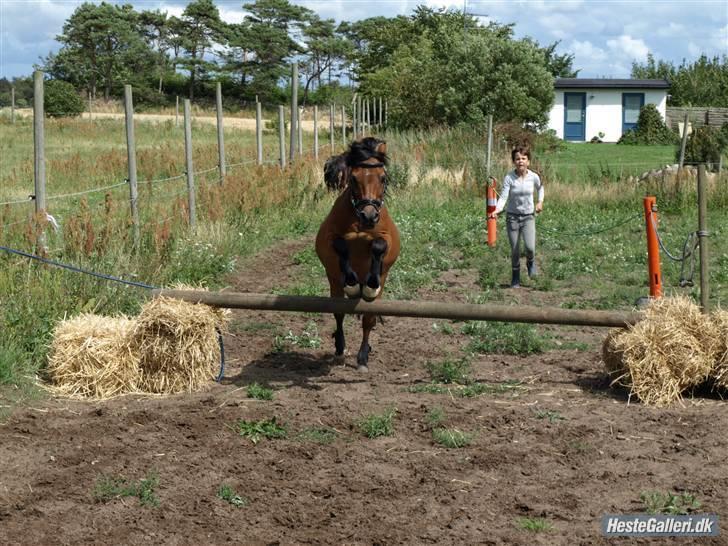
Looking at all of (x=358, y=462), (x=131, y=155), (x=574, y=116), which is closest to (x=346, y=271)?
(x=358, y=462)

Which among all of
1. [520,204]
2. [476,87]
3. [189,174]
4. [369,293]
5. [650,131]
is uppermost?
[476,87]

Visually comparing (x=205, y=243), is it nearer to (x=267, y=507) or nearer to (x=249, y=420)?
(x=249, y=420)

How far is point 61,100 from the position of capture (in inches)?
1848

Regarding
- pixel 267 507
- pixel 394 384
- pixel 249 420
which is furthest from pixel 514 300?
pixel 267 507

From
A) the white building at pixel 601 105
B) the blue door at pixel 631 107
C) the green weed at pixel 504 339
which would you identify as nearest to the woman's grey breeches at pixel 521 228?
the green weed at pixel 504 339

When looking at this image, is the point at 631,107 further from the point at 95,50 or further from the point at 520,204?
the point at 520,204

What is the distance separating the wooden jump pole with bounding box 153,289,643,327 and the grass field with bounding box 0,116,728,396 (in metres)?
1.35

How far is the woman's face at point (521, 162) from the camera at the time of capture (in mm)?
11984

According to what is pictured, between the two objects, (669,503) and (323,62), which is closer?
(669,503)

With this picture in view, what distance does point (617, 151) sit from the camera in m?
45.1

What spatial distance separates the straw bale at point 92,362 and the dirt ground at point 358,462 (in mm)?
208

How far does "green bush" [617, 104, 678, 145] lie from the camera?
52.5m

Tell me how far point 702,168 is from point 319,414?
372 centimetres

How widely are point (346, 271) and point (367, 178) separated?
0.82m
